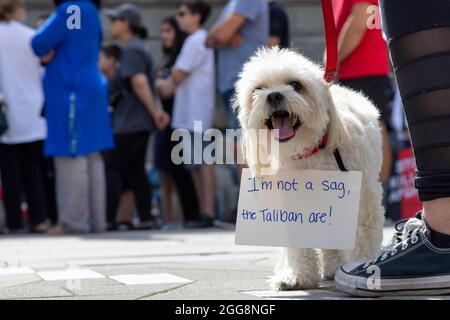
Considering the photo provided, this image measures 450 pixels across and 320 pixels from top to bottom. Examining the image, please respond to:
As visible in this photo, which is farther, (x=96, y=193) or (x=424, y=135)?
(x=96, y=193)

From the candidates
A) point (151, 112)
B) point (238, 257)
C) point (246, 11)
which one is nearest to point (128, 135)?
point (151, 112)

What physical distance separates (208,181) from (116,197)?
2.92 feet

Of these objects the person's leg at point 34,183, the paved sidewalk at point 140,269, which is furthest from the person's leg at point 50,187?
the paved sidewalk at point 140,269

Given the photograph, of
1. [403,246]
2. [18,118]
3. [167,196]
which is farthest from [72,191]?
[403,246]

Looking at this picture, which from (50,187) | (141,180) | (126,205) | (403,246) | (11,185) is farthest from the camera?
(126,205)

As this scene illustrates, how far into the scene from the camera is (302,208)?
427 cm

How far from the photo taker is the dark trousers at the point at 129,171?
976cm

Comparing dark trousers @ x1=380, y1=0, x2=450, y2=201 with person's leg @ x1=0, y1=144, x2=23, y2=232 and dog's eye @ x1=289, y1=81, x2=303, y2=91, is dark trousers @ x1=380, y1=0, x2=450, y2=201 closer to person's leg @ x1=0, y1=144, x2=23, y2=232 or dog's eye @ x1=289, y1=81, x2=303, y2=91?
dog's eye @ x1=289, y1=81, x2=303, y2=91

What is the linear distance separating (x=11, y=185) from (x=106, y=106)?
1.22 m

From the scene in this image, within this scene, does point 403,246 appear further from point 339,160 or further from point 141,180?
point 141,180

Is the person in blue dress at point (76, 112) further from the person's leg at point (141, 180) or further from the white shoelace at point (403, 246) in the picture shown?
the white shoelace at point (403, 246)

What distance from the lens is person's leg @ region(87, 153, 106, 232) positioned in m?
9.13

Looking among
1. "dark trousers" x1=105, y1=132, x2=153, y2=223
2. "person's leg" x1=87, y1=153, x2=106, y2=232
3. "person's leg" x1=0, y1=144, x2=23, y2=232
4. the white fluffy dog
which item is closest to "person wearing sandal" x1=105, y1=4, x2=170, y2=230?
"dark trousers" x1=105, y1=132, x2=153, y2=223

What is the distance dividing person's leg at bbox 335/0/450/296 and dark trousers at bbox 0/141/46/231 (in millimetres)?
6213
